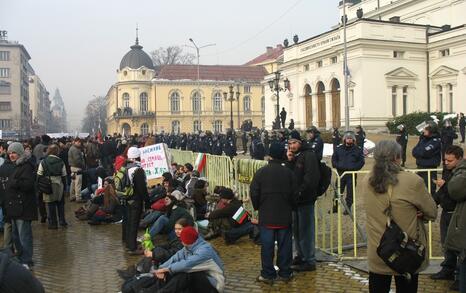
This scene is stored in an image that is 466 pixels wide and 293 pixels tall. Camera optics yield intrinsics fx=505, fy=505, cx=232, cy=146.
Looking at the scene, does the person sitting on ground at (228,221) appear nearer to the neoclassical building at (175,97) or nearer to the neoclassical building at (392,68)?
the neoclassical building at (392,68)

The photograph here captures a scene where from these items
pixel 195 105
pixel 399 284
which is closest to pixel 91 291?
pixel 399 284

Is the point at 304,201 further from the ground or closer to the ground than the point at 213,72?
Answer: closer to the ground

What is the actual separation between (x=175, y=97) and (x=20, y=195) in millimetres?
85163

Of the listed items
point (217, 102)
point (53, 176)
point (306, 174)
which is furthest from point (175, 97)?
point (306, 174)

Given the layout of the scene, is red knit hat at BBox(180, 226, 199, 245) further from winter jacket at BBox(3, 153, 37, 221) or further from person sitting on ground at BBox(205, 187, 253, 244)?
person sitting on ground at BBox(205, 187, 253, 244)

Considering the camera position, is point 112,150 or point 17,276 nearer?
point 17,276

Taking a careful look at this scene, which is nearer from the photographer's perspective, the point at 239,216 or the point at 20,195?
the point at 20,195

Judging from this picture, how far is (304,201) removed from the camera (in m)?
7.60

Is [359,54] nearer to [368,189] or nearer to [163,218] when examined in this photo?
[163,218]

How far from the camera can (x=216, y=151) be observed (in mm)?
27875

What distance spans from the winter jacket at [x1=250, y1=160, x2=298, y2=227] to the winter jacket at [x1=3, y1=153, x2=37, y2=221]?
12.4 ft

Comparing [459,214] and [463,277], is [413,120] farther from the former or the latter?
[459,214]

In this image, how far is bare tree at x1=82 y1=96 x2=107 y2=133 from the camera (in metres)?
132

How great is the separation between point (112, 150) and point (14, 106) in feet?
339
